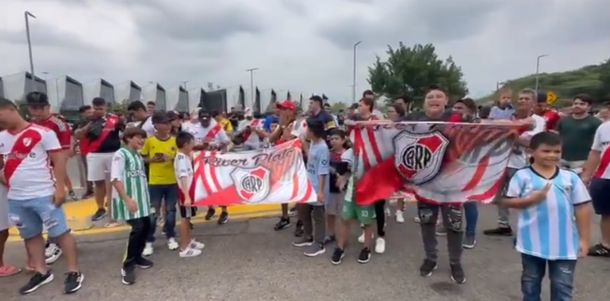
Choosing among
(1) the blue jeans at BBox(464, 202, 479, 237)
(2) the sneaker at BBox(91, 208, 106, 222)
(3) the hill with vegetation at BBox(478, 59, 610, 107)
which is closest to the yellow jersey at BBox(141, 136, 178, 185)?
(2) the sneaker at BBox(91, 208, 106, 222)

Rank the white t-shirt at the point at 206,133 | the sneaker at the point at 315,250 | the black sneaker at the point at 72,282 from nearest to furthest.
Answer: the black sneaker at the point at 72,282 → the sneaker at the point at 315,250 → the white t-shirt at the point at 206,133

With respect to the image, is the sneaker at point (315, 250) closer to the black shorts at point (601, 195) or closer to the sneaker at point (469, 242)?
the sneaker at point (469, 242)

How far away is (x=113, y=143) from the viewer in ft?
21.9

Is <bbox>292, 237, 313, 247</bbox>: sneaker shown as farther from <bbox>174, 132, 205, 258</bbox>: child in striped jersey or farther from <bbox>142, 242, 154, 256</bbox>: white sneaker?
<bbox>142, 242, 154, 256</bbox>: white sneaker

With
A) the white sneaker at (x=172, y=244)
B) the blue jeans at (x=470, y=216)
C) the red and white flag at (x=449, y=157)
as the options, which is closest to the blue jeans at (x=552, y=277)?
the red and white flag at (x=449, y=157)

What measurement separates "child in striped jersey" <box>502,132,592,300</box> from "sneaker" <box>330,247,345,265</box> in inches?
79.7

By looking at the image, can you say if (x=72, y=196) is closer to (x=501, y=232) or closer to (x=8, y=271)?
(x=8, y=271)

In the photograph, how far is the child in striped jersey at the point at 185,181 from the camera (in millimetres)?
5012

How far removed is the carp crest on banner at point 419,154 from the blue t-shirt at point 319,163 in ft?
2.96

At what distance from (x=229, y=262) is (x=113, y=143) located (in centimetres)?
305

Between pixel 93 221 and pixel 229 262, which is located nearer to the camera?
pixel 229 262

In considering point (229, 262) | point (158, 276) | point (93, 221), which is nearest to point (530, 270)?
point (229, 262)

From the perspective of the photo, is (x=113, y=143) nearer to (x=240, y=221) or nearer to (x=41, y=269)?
(x=240, y=221)

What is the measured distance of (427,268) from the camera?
4375mm
